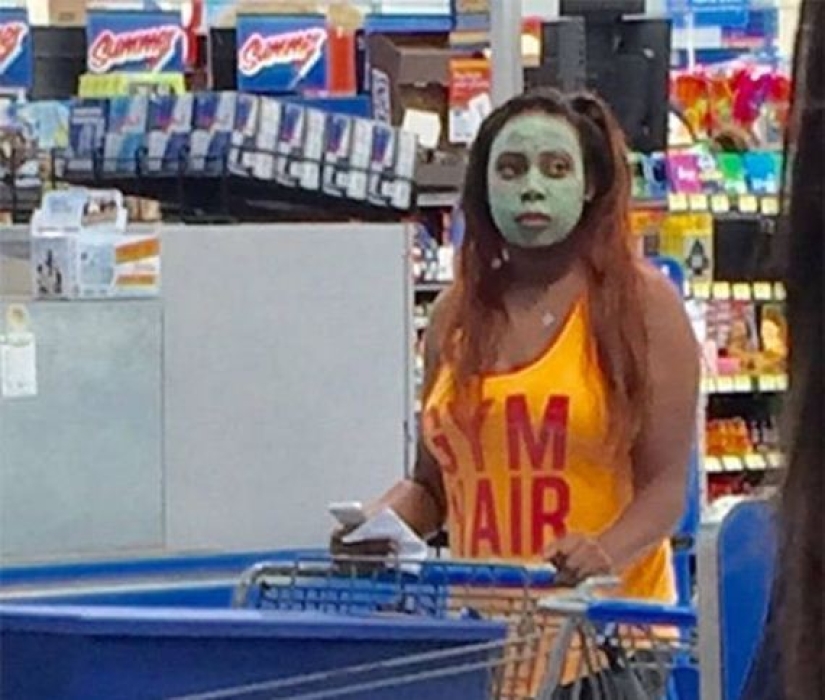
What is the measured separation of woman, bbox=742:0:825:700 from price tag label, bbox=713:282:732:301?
5.58 meters

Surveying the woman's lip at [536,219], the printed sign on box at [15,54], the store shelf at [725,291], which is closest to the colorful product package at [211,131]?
the woman's lip at [536,219]

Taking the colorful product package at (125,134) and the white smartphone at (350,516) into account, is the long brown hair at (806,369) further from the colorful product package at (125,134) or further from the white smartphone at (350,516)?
the colorful product package at (125,134)

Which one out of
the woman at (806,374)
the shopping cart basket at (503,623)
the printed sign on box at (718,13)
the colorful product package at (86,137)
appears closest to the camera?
the woman at (806,374)

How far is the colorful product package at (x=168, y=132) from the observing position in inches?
173

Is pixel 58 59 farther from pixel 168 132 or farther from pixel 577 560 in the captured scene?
pixel 577 560

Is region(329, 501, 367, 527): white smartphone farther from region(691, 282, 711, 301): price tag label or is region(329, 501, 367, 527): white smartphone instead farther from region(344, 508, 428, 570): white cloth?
region(691, 282, 711, 301): price tag label

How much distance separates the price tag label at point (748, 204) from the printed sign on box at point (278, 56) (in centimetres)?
178

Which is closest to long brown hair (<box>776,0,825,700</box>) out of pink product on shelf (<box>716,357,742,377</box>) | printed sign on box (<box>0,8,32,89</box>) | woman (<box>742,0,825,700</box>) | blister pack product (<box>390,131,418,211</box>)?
woman (<box>742,0,825,700</box>)

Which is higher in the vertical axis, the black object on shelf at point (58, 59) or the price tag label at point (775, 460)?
the black object on shelf at point (58, 59)

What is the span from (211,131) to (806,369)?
3582 mm

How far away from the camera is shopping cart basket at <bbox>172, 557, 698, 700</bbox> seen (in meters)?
1.77

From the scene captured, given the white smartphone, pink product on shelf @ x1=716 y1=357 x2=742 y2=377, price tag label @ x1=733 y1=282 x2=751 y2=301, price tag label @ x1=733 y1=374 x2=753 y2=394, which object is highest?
the white smartphone

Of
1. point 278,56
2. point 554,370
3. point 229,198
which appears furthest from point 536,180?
point 278,56

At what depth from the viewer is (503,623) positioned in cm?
193
